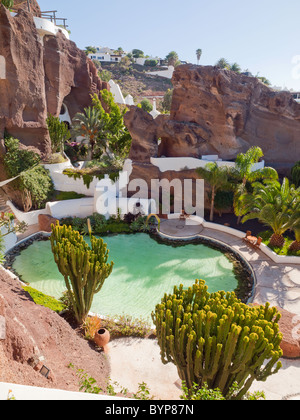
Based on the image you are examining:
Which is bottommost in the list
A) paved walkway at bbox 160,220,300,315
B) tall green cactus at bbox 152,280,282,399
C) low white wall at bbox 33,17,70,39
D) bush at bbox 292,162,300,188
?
paved walkway at bbox 160,220,300,315

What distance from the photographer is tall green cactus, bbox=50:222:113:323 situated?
8.77 meters

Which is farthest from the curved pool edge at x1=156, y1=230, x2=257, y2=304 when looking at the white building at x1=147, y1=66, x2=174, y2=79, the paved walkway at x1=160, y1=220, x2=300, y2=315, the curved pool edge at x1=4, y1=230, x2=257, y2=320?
the white building at x1=147, y1=66, x2=174, y2=79

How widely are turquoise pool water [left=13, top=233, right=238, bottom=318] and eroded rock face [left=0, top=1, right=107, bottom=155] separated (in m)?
10.4

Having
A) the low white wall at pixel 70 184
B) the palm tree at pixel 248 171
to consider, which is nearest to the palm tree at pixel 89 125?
the low white wall at pixel 70 184

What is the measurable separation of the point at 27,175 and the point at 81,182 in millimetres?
4026

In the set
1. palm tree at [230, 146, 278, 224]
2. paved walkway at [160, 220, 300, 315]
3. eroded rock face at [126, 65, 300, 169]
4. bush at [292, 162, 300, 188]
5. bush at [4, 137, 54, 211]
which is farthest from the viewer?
eroded rock face at [126, 65, 300, 169]

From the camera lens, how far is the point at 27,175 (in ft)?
65.9

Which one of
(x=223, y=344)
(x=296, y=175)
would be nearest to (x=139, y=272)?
(x=223, y=344)

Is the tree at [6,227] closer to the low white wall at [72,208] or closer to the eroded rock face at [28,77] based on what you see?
the low white wall at [72,208]

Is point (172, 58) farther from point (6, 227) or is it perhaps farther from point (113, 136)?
point (6, 227)

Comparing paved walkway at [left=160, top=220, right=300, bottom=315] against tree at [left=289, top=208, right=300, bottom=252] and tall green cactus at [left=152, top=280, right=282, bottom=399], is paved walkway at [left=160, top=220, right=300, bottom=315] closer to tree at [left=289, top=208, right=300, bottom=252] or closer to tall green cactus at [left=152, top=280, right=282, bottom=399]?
tree at [left=289, top=208, right=300, bottom=252]

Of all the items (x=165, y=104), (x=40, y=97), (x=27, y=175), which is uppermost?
(x=165, y=104)

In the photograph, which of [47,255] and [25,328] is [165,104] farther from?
[25,328]
